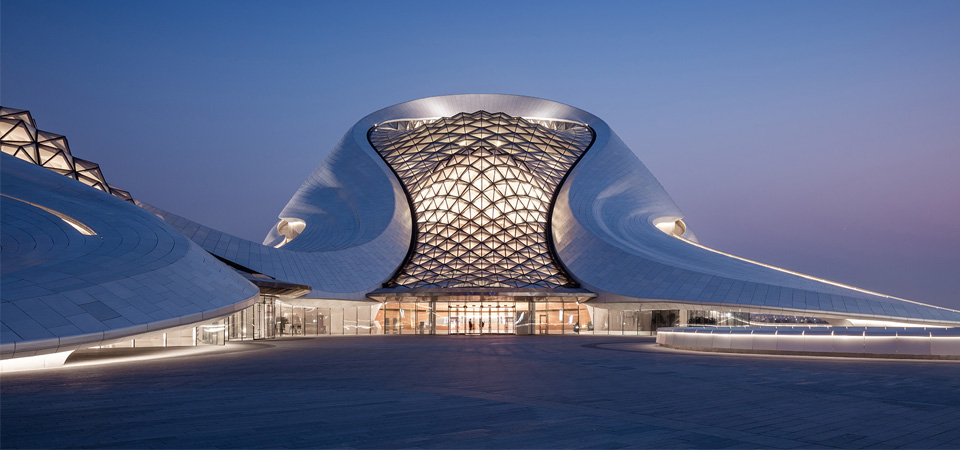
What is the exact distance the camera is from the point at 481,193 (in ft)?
186

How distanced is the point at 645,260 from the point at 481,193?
16214 mm

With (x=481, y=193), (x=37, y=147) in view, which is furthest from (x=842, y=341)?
(x=481, y=193)

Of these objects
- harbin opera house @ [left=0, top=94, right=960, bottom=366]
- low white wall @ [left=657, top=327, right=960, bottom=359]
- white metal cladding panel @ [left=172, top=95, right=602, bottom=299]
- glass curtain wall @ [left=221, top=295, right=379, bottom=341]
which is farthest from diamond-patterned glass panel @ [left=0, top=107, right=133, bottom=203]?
low white wall @ [left=657, top=327, right=960, bottom=359]

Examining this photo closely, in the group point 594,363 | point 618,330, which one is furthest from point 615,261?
point 594,363

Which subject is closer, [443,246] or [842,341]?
[842,341]

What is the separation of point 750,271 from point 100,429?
40683 millimetres

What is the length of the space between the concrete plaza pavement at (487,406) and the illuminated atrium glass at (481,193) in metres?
34.4

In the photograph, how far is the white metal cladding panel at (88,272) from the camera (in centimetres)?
1669

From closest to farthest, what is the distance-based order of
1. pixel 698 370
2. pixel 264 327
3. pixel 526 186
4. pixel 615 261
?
1. pixel 698 370
2. pixel 264 327
3. pixel 615 261
4. pixel 526 186

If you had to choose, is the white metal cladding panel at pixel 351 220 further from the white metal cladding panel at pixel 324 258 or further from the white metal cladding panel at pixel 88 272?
the white metal cladding panel at pixel 88 272

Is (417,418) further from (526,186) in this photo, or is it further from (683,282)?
(526,186)

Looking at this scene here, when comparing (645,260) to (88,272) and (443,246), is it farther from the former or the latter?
(88,272)

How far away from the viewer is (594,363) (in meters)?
19.6

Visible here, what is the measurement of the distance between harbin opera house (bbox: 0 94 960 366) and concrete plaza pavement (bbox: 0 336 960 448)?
7767mm
